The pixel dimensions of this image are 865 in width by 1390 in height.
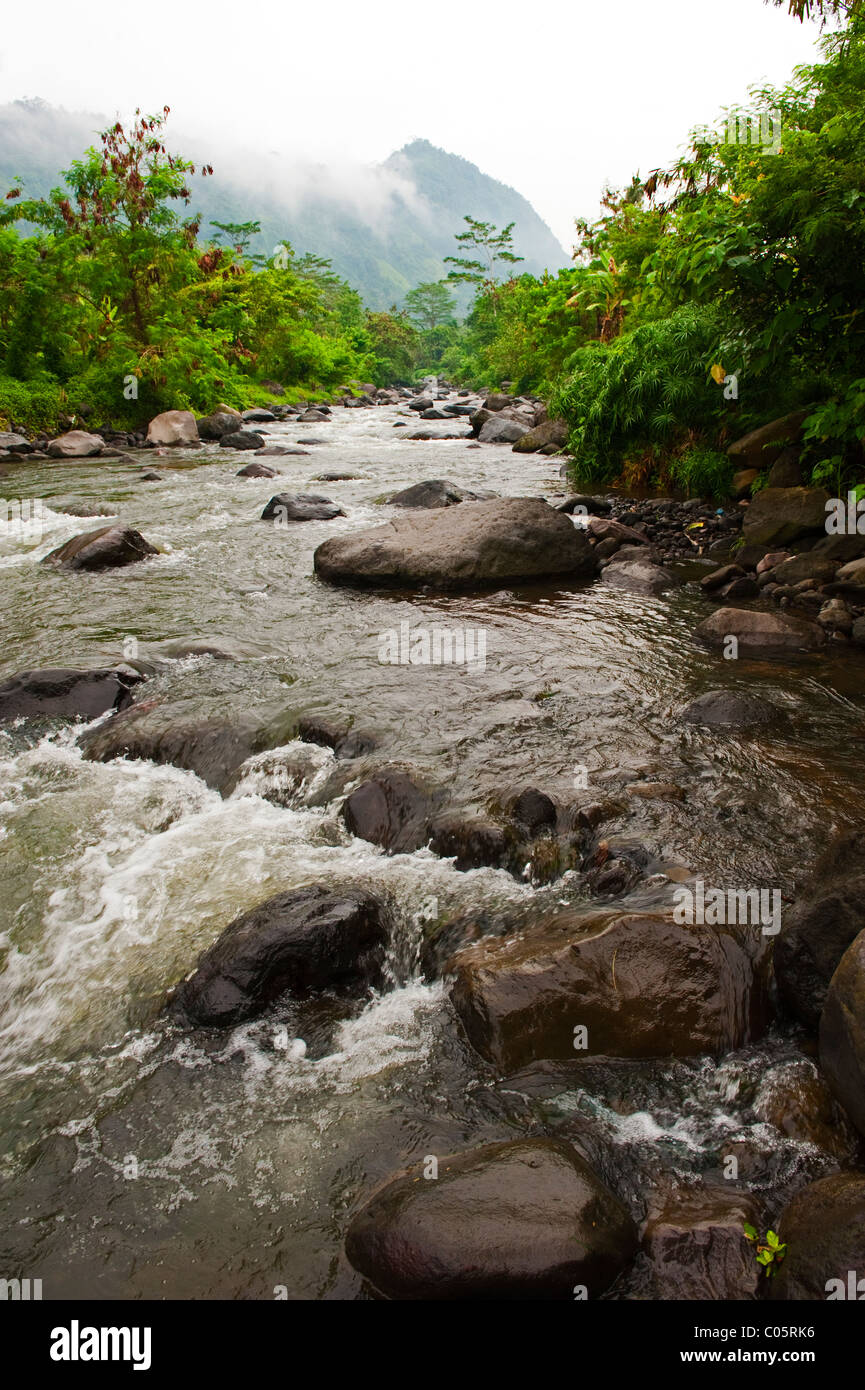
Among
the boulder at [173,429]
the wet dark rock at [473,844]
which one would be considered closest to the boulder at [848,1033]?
the wet dark rock at [473,844]

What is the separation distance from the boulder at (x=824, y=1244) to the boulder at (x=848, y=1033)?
13.5 inches

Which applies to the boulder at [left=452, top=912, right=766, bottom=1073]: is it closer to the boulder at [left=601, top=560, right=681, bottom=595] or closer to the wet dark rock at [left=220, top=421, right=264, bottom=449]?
the boulder at [left=601, top=560, right=681, bottom=595]

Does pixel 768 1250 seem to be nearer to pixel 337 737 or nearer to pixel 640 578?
pixel 337 737

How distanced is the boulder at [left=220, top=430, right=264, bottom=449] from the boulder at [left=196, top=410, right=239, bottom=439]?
180cm

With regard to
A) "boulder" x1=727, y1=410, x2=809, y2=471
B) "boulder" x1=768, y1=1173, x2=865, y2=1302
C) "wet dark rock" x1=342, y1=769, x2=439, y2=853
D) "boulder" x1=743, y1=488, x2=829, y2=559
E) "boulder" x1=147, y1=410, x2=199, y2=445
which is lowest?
"boulder" x1=768, y1=1173, x2=865, y2=1302

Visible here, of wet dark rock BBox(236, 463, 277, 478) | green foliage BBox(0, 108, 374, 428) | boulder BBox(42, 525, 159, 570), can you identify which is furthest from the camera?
green foliage BBox(0, 108, 374, 428)

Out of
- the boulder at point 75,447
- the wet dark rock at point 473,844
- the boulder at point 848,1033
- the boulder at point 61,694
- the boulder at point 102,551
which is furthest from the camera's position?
the boulder at point 75,447

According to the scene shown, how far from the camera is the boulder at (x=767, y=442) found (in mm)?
10875

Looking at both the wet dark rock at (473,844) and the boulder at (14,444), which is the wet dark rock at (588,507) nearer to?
the wet dark rock at (473,844)

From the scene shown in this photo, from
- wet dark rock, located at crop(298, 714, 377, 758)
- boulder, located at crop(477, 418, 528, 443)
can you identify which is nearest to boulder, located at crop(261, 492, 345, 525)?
wet dark rock, located at crop(298, 714, 377, 758)

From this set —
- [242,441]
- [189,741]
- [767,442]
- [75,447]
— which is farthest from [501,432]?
[189,741]

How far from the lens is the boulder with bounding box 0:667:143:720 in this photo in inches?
276
